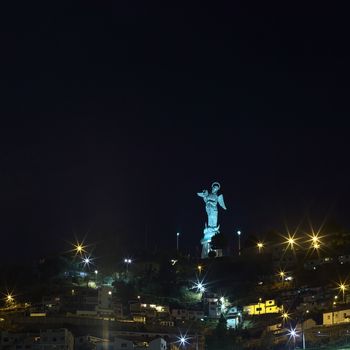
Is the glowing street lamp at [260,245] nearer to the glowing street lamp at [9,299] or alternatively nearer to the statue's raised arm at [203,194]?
the statue's raised arm at [203,194]

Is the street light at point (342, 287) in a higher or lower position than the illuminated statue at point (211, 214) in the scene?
lower

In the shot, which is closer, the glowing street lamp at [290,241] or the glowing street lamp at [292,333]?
the glowing street lamp at [292,333]

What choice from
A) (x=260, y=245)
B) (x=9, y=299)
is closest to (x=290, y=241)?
(x=260, y=245)

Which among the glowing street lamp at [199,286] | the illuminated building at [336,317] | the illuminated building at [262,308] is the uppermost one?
the glowing street lamp at [199,286]

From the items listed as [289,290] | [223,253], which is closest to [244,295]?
[289,290]

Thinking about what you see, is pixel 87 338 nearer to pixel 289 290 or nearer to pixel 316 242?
pixel 289 290

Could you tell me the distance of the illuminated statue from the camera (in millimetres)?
88250

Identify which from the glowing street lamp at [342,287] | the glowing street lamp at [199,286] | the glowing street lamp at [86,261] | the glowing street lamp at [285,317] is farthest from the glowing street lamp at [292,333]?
the glowing street lamp at [86,261]

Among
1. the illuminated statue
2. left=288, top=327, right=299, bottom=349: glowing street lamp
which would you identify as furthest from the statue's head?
left=288, top=327, right=299, bottom=349: glowing street lamp

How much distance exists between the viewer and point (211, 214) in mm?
88438

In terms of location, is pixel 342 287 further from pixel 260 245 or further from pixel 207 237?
pixel 207 237

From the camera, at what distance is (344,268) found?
241 feet

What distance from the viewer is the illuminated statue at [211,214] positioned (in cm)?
Result: 8825

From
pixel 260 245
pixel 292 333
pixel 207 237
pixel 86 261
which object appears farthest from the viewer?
pixel 207 237
